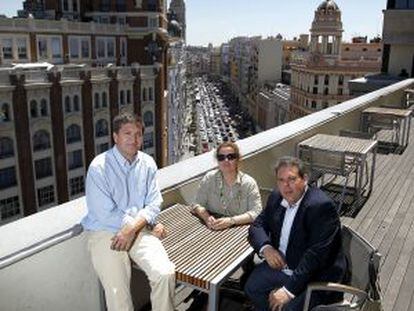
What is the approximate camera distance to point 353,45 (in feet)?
314

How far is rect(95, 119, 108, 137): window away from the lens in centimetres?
3698

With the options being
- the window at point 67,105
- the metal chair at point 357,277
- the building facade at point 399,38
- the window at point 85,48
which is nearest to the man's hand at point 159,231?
the metal chair at point 357,277

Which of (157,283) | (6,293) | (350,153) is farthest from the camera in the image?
(350,153)

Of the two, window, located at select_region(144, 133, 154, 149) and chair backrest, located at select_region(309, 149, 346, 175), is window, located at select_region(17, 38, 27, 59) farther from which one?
chair backrest, located at select_region(309, 149, 346, 175)

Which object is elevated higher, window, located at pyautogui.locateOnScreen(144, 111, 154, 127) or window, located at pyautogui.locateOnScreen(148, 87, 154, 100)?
window, located at pyautogui.locateOnScreen(148, 87, 154, 100)

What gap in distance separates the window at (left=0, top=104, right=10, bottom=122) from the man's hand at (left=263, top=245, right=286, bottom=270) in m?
29.1

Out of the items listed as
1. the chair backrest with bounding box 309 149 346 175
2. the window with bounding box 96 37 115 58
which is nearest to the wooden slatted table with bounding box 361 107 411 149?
the chair backrest with bounding box 309 149 346 175

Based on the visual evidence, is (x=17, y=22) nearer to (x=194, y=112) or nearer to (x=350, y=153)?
(x=350, y=153)

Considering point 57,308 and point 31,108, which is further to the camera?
point 31,108

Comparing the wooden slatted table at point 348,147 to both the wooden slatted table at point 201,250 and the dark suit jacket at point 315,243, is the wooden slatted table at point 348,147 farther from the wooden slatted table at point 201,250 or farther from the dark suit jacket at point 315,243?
the dark suit jacket at point 315,243

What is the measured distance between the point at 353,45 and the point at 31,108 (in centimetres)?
7922

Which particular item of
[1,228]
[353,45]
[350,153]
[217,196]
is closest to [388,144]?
[350,153]

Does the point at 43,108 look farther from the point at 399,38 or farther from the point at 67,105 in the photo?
the point at 399,38

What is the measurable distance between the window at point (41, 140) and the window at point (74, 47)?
10.9 m
